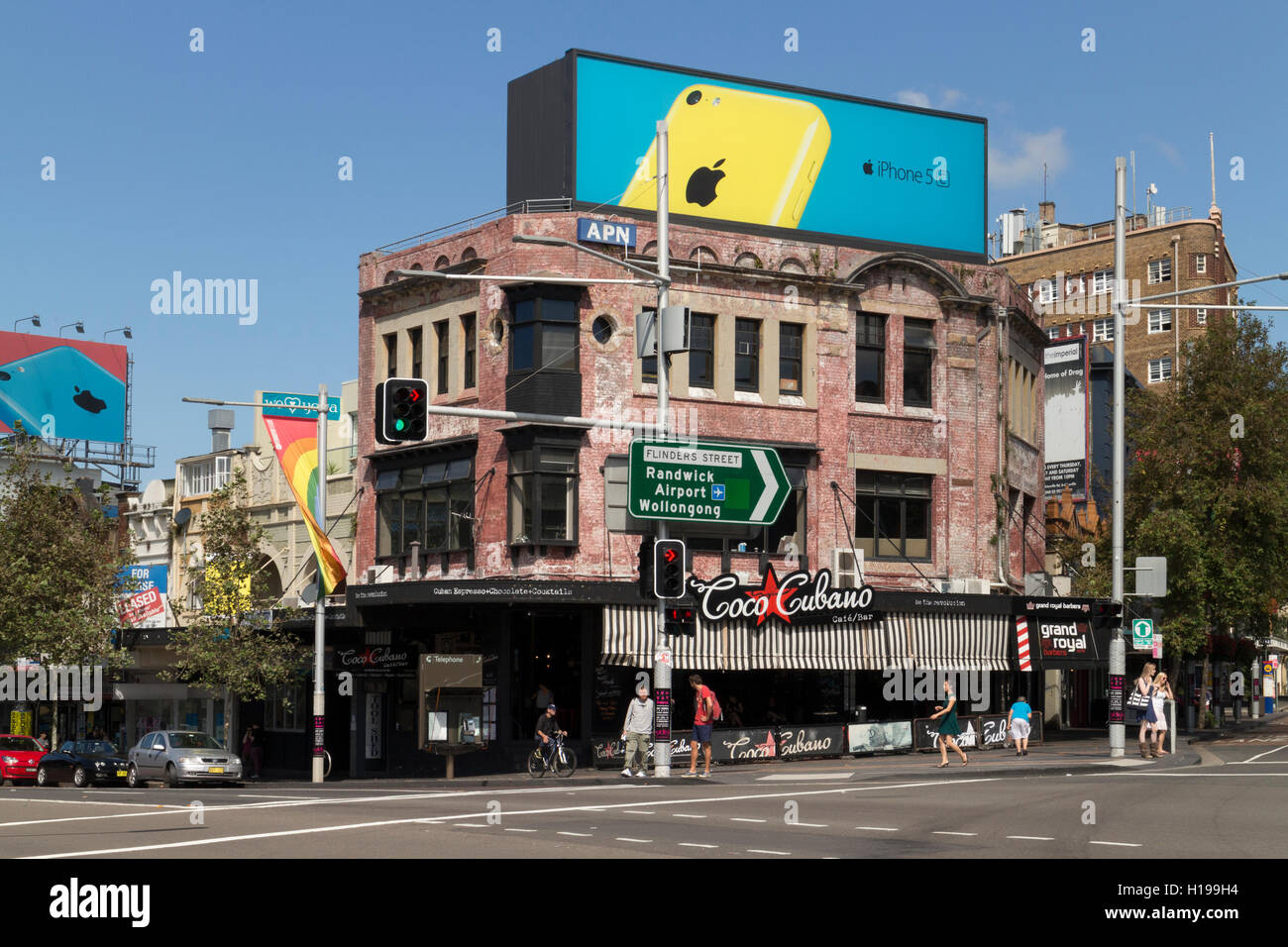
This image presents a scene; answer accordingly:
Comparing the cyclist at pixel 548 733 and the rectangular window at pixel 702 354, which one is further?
the rectangular window at pixel 702 354

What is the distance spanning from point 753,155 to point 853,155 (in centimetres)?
319

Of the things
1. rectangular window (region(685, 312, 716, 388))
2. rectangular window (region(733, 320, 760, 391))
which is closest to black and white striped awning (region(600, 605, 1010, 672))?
rectangular window (region(685, 312, 716, 388))

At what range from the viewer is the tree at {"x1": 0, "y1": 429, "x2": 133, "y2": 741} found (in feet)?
155

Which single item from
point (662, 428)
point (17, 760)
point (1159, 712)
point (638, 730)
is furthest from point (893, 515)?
point (17, 760)

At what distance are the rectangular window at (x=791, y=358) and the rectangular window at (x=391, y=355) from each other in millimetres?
10582

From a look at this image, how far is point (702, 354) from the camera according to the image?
1532 inches

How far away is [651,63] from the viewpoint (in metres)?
40.0


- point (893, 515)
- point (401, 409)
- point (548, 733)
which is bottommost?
point (548, 733)

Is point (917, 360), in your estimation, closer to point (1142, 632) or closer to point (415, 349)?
point (1142, 632)

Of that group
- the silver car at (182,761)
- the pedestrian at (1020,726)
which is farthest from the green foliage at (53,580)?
the pedestrian at (1020,726)

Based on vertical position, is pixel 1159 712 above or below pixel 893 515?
below

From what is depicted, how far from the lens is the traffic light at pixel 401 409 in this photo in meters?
23.7

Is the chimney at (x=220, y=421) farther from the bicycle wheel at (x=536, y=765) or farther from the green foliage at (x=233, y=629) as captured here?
the bicycle wheel at (x=536, y=765)
